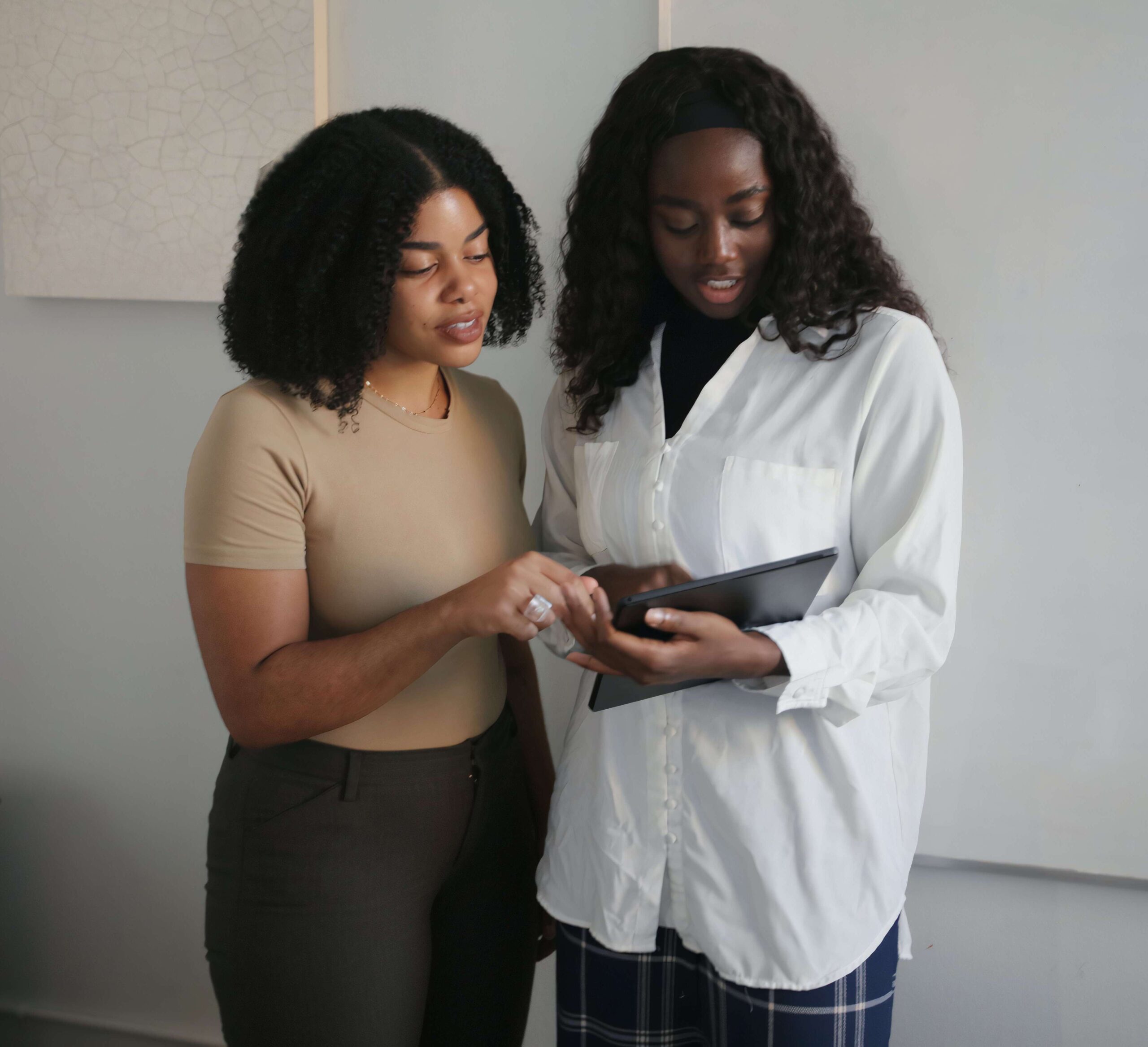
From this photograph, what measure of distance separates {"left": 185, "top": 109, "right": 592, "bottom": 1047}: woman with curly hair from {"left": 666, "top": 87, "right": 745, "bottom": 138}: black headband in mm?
264

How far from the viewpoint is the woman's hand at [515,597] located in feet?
3.50

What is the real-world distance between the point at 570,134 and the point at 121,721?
1.62 metres

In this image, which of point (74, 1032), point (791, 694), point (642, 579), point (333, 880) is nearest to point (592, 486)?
point (642, 579)

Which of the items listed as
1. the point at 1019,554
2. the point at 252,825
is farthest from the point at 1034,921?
the point at 252,825

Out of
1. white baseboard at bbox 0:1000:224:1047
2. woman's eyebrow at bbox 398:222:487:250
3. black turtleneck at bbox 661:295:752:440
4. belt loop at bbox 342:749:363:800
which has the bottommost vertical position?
white baseboard at bbox 0:1000:224:1047

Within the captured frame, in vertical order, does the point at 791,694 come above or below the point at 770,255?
below

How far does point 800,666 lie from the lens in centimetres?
102

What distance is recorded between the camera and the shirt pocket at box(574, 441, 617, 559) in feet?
4.16

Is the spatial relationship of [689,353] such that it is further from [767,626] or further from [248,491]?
[248,491]

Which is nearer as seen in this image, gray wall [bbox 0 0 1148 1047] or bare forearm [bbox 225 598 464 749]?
bare forearm [bbox 225 598 464 749]

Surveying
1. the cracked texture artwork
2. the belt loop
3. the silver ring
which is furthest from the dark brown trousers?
the cracked texture artwork

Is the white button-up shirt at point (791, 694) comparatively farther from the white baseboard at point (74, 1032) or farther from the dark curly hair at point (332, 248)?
the white baseboard at point (74, 1032)

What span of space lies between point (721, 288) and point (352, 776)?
0.74 m

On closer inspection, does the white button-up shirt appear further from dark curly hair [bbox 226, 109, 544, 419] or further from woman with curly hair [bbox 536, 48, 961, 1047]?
dark curly hair [bbox 226, 109, 544, 419]
